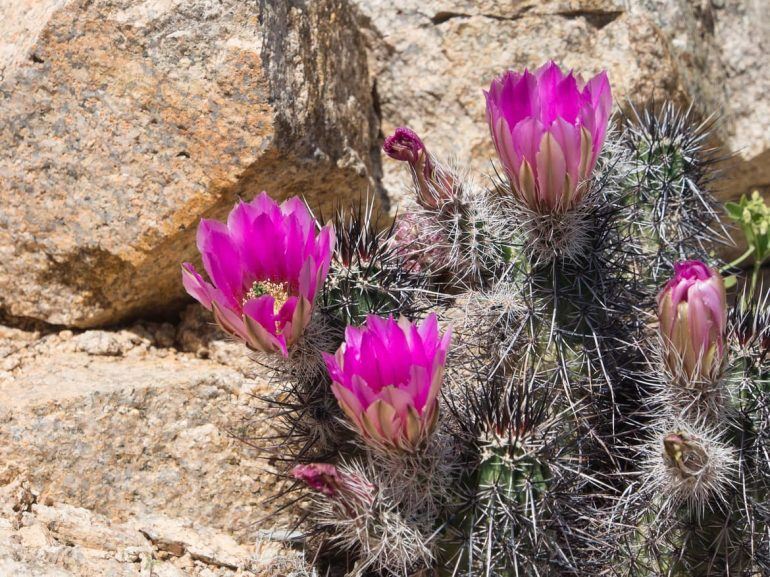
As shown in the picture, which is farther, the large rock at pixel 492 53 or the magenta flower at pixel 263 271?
the large rock at pixel 492 53

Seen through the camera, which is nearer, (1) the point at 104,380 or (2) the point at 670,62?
(1) the point at 104,380

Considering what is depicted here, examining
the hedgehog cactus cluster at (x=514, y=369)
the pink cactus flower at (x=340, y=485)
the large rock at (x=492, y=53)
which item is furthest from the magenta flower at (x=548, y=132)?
A: the large rock at (x=492, y=53)

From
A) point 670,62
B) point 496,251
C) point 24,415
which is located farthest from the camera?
point 670,62

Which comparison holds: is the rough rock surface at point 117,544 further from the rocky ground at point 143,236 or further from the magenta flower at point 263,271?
the magenta flower at point 263,271

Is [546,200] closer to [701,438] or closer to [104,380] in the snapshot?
[701,438]

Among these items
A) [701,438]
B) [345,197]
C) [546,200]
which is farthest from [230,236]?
[701,438]
